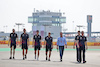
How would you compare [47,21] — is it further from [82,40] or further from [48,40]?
[82,40]

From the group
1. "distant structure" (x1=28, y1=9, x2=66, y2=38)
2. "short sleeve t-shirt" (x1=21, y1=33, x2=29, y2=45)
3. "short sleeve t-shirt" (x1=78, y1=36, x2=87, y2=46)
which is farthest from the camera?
"distant structure" (x1=28, y1=9, x2=66, y2=38)

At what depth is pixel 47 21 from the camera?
5807 inches

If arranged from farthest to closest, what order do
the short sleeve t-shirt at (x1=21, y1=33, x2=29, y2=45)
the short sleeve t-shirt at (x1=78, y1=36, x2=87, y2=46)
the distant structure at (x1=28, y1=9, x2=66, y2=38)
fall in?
1. the distant structure at (x1=28, y1=9, x2=66, y2=38)
2. the short sleeve t-shirt at (x1=21, y1=33, x2=29, y2=45)
3. the short sleeve t-shirt at (x1=78, y1=36, x2=87, y2=46)

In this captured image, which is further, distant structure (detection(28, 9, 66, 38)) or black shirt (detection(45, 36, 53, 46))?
distant structure (detection(28, 9, 66, 38))

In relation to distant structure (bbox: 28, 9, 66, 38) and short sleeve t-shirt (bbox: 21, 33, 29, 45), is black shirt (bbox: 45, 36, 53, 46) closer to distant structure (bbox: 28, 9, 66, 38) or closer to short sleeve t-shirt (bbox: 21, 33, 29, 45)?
short sleeve t-shirt (bbox: 21, 33, 29, 45)

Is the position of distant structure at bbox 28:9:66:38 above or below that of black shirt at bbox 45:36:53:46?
above

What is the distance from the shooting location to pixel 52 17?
151m

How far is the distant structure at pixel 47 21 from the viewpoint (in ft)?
473

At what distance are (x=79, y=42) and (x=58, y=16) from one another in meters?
138

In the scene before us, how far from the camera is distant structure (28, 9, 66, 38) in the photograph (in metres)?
144

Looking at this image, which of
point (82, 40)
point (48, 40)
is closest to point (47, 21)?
point (48, 40)

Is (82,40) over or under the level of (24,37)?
under

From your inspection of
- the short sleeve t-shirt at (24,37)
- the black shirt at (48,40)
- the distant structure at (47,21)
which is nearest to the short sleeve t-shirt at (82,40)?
the black shirt at (48,40)

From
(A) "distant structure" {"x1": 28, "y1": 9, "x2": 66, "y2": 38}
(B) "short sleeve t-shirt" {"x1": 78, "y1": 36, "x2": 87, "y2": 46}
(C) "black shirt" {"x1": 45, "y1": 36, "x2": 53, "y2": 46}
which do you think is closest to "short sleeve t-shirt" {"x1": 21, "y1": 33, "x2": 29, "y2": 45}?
(C) "black shirt" {"x1": 45, "y1": 36, "x2": 53, "y2": 46}
